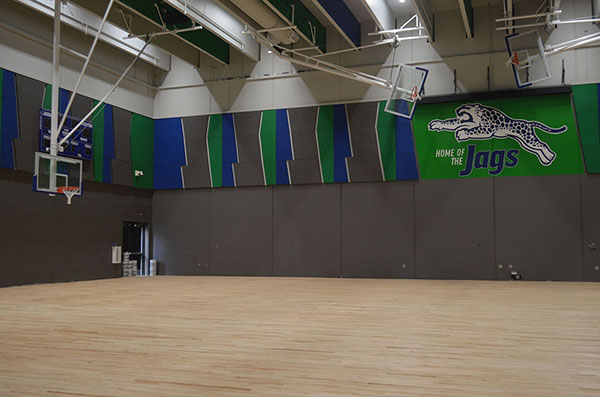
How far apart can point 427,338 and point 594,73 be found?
16659mm

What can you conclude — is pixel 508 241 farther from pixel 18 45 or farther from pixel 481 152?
pixel 18 45

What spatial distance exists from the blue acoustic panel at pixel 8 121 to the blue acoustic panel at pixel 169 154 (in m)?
7.79

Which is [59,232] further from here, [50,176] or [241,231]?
[241,231]

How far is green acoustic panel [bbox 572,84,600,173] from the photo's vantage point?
20219 millimetres

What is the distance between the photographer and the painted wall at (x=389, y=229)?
20.5 m

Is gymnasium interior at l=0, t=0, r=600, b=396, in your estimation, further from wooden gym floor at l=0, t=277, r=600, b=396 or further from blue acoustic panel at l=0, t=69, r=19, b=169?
wooden gym floor at l=0, t=277, r=600, b=396

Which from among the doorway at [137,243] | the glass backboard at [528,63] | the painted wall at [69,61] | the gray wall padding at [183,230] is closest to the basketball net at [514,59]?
the glass backboard at [528,63]

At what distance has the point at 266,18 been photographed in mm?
19094

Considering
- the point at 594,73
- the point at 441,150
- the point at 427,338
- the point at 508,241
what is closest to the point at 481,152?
the point at 441,150

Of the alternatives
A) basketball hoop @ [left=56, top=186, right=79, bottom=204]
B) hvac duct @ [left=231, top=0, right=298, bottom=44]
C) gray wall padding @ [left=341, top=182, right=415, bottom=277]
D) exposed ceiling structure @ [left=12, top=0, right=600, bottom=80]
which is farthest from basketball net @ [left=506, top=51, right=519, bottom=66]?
basketball hoop @ [left=56, top=186, right=79, bottom=204]

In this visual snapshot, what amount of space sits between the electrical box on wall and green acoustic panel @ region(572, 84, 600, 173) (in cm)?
1961

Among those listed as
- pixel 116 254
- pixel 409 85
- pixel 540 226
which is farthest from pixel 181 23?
pixel 540 226

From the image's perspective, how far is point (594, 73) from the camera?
66.9 ft

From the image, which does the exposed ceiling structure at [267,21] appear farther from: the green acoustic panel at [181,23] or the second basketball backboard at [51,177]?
the second basketball backboard at [51,177]
